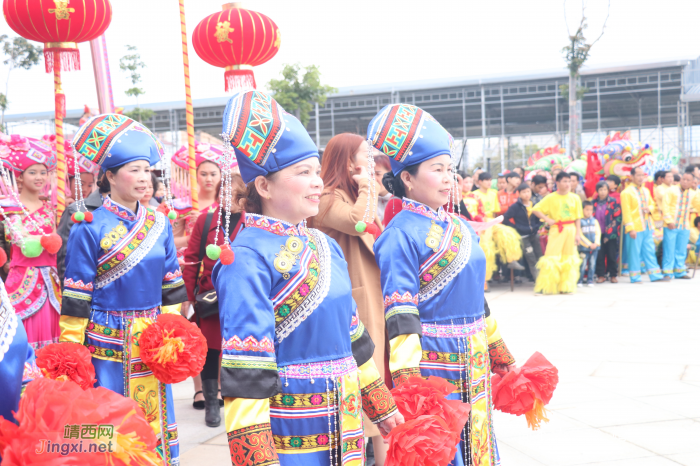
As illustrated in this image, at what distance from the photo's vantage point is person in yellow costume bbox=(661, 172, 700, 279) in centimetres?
1058

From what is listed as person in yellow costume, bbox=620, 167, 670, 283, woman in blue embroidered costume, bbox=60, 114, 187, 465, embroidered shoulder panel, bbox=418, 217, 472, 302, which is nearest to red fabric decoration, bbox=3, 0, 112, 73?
woman in blue embroidered costume, bbox=60, 114, 187, 465

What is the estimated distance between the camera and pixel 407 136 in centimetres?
226

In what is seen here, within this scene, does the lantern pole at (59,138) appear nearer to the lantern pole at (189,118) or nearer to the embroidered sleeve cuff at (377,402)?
the lantern pole at (189,118)

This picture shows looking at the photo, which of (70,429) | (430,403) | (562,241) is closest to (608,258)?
(562,241)

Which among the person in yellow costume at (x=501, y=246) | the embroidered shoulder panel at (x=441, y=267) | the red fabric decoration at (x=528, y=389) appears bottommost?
the person in yellow costume at (x=501, y=246)

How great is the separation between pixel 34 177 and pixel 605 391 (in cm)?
427

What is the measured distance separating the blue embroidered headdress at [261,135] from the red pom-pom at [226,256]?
0.27 meters

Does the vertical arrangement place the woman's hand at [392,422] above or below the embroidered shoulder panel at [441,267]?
below

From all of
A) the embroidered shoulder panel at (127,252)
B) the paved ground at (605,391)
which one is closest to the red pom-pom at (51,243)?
the embroidered shoulder panel at (127,252)

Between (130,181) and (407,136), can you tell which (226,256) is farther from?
(130,181)

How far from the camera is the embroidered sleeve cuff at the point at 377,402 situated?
5.85ft

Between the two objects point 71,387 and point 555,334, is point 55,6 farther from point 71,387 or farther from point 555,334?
point 555,334

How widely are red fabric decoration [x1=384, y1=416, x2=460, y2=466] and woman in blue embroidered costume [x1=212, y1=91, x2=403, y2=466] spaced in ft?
0.42

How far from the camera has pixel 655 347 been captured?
582 centimetres
